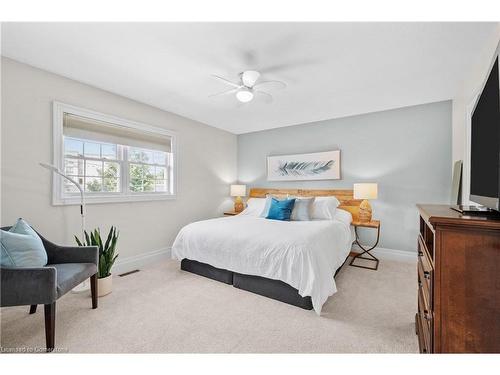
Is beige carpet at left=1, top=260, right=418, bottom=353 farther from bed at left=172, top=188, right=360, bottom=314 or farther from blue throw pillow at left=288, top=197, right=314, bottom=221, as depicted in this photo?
blue throw pillow at left=288, top=197, right=314, bottom=221

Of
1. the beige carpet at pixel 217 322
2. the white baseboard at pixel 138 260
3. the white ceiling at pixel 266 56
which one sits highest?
the white ceiling at pixel 266 56

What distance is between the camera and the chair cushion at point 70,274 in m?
1.67

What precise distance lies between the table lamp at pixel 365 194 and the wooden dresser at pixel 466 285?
252cm

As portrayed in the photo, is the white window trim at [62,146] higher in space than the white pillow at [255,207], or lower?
higher

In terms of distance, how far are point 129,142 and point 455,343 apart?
12.3 feet

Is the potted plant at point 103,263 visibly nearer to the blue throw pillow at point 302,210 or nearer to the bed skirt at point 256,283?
the bed skirt at point 256,283

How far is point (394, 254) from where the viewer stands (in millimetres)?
3580

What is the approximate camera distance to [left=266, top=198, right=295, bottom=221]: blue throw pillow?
3.40 metres

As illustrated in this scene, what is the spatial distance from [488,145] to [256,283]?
2.14m

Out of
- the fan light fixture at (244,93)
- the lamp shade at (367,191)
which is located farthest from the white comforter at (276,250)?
the fan light fixture at (244,93)

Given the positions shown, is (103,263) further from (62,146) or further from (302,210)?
(302,210)

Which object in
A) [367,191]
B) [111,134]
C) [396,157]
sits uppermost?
[111,134]

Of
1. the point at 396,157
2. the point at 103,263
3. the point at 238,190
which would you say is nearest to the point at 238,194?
the point at 238,190
